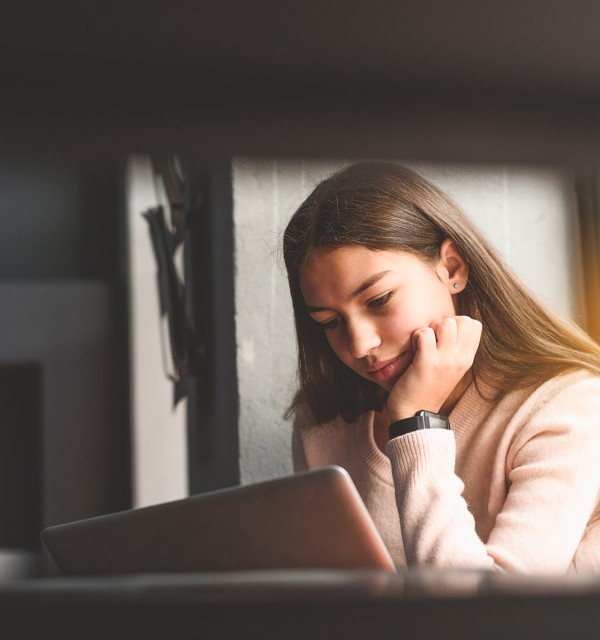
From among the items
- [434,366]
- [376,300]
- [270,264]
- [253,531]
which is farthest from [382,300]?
[253,531]

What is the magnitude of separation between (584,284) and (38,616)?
1356mm

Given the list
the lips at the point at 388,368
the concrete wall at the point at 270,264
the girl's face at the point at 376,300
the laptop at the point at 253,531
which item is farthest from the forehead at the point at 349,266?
the laptop at the point at 253,531

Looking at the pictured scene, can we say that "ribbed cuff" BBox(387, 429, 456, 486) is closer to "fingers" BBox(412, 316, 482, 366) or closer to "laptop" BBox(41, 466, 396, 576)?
"fingers" BBox(412, 316, 482, 366)

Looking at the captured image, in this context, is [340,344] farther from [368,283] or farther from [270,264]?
[270,264]

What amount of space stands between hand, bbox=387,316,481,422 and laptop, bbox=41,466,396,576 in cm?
45

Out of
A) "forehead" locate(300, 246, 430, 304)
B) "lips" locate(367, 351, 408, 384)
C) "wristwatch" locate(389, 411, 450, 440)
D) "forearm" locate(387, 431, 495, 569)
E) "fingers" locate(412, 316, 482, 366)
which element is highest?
"forehead" locate(300, 246, 430, 304)

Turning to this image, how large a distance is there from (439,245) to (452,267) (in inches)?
1.6

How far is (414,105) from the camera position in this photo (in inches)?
9.2

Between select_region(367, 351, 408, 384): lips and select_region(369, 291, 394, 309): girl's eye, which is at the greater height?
select_region(369, 291, 394, 309): girl's eye

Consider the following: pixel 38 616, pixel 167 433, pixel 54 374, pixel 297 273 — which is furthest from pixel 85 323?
pixel 38 616

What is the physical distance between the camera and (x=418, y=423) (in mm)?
1005

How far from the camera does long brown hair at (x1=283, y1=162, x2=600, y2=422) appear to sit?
1.11 metres

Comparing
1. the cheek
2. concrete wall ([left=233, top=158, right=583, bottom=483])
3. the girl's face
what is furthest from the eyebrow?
concrete wall ([left=233, top=158, right=583, bottom=483])

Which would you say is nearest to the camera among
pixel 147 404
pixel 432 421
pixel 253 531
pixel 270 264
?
pixel 253 531
